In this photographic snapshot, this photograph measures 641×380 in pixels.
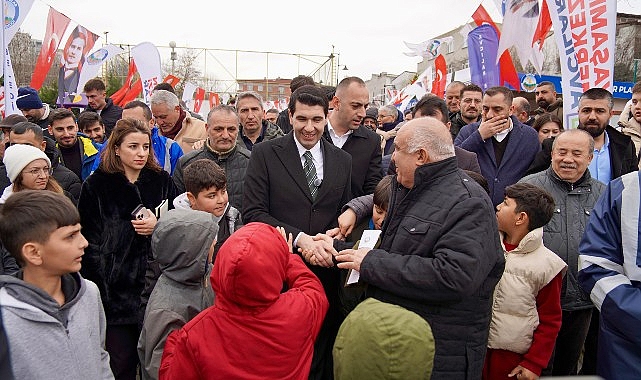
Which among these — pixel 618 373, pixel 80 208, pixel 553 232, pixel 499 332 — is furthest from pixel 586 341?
pixel 80 208

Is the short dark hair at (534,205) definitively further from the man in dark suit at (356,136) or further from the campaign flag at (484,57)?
the campaign flag at (484,57)

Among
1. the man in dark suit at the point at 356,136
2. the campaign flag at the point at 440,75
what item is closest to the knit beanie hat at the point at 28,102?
the man in dark suit at the point at 356,136

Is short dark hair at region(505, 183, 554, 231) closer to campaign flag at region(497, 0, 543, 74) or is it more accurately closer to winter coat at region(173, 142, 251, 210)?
winter coat at region(173, 142, 251, 210)

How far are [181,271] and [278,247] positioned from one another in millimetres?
692

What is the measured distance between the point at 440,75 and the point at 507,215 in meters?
9.40

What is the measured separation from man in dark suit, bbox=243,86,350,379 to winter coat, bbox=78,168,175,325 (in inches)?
30.6

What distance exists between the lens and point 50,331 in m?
1.85

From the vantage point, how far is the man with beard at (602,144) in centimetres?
427

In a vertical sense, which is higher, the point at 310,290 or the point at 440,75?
the point at 440,75

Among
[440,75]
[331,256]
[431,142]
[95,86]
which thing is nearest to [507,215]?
[431,142]

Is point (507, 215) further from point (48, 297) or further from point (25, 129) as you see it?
point (25, 129)

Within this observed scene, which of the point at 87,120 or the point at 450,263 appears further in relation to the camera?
the point at 87,120

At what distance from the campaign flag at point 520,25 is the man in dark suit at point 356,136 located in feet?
10.8

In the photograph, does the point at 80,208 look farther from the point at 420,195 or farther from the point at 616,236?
the point at 616,236
